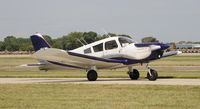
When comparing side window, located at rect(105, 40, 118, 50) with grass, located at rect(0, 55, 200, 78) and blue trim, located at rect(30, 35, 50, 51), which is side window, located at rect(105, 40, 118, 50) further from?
grass, located at rect(0, 55, 200, 78)

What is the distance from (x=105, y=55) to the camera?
27094 millimetres

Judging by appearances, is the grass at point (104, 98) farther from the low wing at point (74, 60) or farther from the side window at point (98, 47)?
the side window at point (98, 47)

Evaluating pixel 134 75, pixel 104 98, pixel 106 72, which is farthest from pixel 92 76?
pixel 106 72

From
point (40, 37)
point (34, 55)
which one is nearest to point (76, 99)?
point (34, 55)

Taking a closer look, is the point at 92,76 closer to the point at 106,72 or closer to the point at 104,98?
the point at 104,98

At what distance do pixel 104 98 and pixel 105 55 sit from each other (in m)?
10.7

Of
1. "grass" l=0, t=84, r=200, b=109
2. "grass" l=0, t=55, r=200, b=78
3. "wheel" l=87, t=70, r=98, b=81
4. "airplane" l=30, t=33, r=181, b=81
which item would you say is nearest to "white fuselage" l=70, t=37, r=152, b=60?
"airplane" l=30, t=33, r=181, b=81

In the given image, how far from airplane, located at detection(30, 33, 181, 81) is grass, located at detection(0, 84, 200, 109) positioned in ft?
19.7

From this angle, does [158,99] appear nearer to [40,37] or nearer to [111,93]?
[111,93]

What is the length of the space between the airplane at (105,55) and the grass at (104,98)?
600cm

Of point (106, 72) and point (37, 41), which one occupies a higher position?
point (37, 41)

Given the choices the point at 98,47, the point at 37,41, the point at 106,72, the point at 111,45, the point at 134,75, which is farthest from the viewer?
the point at 106,72

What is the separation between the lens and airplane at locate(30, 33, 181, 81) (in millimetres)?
26297

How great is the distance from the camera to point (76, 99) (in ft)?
53.6
